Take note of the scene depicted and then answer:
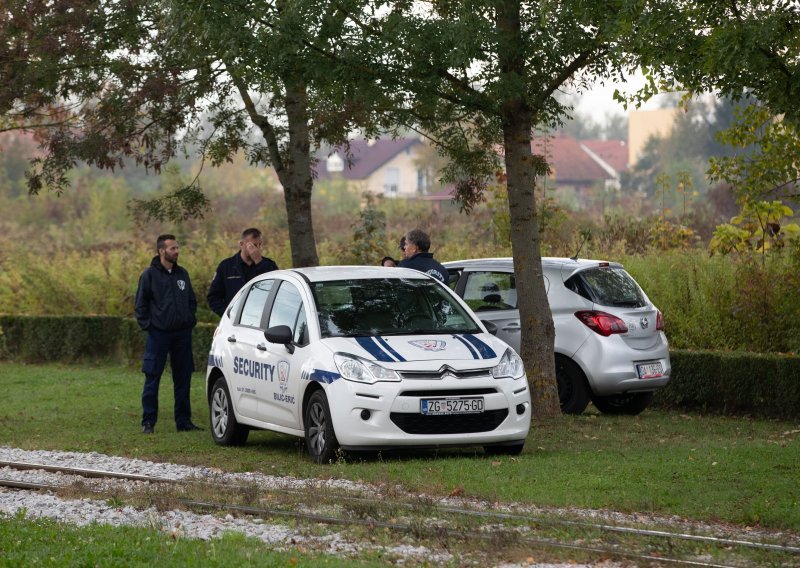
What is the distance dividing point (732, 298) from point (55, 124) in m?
9.70

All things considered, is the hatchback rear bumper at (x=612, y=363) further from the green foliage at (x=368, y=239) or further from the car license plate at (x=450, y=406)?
the green foliage at (x=368, y=239)

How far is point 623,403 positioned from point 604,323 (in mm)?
1657

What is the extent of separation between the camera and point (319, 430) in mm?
11914

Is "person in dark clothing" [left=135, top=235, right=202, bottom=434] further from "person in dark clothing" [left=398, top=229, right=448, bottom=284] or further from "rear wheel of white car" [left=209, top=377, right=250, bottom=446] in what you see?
"person in dark clothing" [left=398, top=229, right=448, bottom=284]

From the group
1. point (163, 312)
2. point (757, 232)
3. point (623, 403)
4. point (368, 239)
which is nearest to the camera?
point (163, 312)

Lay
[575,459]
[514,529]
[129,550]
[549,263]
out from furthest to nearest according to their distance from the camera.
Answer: [549,263], [575,459], [514,529], [129,550]

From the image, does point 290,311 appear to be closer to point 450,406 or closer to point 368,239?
point 450,406

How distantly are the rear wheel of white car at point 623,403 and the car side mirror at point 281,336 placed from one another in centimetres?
520

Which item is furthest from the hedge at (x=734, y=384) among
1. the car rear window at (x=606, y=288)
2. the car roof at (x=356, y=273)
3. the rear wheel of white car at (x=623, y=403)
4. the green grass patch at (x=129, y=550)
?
the green grass patch at (x=129, y=550)

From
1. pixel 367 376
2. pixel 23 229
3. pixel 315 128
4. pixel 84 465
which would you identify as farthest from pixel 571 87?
pixel 23 229

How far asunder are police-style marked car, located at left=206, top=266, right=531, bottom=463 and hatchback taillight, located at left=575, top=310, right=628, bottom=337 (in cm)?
284

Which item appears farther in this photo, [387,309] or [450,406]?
[387,309]

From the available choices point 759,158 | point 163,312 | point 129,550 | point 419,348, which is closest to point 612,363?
point 759,158

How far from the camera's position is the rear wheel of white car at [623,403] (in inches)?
642
